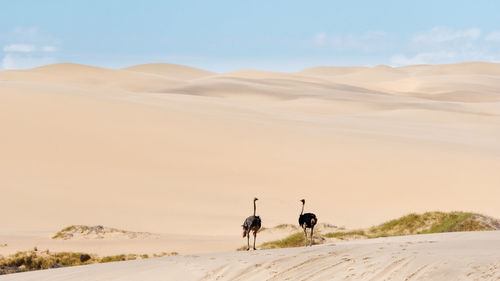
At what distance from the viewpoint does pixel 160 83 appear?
10644cm

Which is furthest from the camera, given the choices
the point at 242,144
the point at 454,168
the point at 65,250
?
the point at 242,144

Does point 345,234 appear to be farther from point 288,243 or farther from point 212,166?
point 212,166

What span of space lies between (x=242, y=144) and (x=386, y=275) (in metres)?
26.8

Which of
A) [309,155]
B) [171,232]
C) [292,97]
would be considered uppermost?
[292,97]

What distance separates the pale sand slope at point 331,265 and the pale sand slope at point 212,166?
288 inches

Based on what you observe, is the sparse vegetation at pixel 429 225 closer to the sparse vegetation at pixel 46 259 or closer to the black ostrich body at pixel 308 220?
the black ostrich body at pixel 308 220

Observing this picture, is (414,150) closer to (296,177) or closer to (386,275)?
(296,177)

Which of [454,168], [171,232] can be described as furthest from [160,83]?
[171,232]

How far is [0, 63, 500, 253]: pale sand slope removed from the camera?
24500 millimetres

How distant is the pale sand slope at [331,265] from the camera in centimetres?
874

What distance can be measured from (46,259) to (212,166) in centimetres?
1618

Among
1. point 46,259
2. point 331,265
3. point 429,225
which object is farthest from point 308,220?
point 429,225

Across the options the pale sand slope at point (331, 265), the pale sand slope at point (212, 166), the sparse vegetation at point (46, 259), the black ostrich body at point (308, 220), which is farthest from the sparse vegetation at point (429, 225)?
the pale sand slope at point (331, 265)

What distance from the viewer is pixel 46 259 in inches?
596
